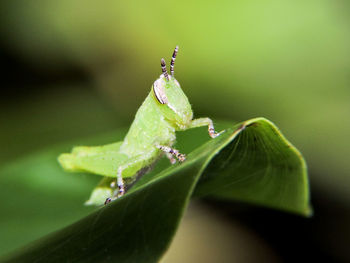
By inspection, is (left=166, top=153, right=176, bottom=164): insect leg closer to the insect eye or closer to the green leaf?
the insect eye

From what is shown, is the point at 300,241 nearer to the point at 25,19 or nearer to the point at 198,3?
the point at 198,3

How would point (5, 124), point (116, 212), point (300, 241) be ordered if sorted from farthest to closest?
point (5, 124), point (300, 241), point (116, 212)

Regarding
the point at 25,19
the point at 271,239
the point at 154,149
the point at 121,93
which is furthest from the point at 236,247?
the point at 25,19

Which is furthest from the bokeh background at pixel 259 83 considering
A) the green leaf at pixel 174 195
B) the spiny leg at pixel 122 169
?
the green leaf at pixel 174 195

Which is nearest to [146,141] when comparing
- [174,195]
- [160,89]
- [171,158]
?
[171,158]

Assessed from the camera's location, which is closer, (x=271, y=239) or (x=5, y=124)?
(x=271, y=239)

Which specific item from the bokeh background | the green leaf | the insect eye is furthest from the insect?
the bokeh background
